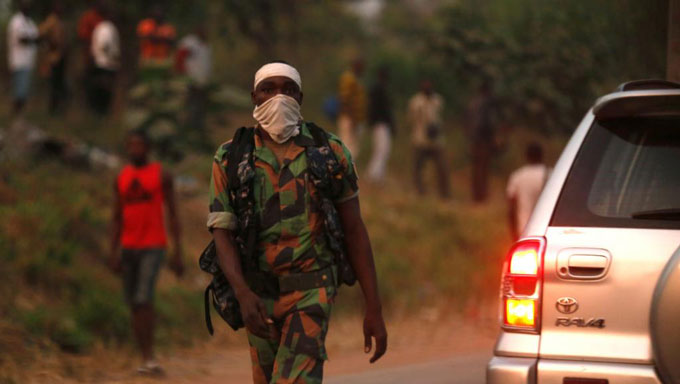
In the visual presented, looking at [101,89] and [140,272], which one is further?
[101,89]

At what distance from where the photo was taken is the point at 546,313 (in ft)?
15.0

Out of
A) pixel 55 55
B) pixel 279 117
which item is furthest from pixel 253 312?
pixel 55 55

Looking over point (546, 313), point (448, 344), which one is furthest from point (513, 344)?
point (448, 344)

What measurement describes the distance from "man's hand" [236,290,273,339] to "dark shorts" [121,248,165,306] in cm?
466

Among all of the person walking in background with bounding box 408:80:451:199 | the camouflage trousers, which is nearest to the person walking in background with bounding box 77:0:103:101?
the person walking in background with bounding box 408:80:451:199

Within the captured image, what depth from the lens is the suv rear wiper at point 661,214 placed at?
4.52 metres

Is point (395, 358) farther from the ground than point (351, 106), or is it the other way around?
point (351, 106)

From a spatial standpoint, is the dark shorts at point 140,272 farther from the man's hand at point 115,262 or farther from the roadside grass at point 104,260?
the roadside grass at point 104,260

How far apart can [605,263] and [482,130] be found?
15094 millimetres

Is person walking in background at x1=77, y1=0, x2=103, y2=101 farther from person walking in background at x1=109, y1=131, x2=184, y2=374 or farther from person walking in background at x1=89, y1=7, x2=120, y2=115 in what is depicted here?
person walking in background at x1=109, y1=131, x2=184, y2=374

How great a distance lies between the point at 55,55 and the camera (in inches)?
674

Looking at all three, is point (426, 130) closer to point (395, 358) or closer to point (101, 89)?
point (101, 89)

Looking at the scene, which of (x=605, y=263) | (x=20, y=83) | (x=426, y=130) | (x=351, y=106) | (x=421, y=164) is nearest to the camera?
(x=605, y=263)

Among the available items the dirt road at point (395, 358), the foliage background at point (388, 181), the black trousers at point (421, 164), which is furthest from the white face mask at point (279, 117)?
the black trousers at point (421, 164)
